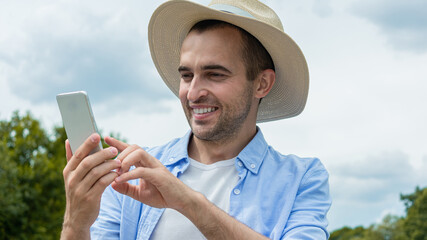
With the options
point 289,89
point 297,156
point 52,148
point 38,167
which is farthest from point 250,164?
point 52,148

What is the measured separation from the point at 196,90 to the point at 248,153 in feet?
2.17

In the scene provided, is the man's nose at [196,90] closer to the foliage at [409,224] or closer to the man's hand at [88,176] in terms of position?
the man's hand at [88,176]

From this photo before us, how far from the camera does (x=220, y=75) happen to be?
12.4ft

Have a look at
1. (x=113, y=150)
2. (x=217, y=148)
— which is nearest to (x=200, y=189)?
→ (x=217, y=148)

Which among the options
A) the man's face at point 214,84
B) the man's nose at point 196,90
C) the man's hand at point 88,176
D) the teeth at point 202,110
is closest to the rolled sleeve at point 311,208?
the man's face at point 214,84

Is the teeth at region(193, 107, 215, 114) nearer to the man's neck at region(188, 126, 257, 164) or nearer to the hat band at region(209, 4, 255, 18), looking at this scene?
the man's neck at region(188, 126, 257, 164)

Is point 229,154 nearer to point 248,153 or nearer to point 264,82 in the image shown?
point 248,153

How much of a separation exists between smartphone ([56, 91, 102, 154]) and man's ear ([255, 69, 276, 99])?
163 centimetres

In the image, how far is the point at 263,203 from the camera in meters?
3.69

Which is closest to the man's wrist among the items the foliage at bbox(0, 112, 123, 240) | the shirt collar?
the shirt collar

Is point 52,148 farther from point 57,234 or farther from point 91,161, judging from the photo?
point 91,161

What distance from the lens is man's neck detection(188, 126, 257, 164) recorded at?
12.9 feet

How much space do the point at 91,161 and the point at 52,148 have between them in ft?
100

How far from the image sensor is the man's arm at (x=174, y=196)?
9.66 feet
